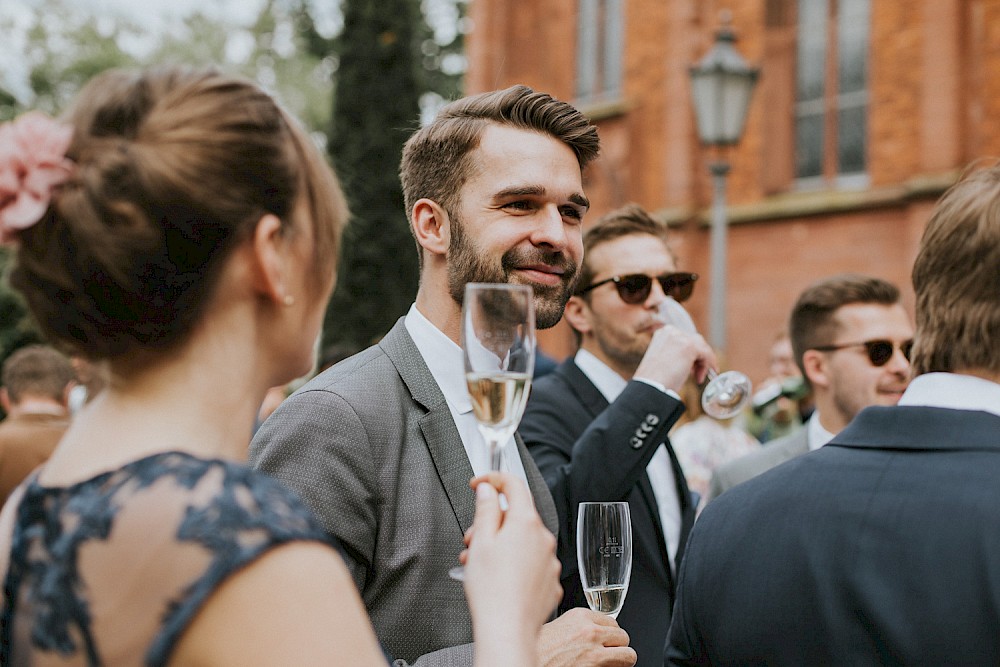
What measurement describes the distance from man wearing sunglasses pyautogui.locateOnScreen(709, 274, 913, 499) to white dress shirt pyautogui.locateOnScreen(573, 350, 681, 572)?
33.6 inches

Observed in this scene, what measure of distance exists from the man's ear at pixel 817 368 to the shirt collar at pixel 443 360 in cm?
275

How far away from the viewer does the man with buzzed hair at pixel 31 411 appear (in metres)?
6.72

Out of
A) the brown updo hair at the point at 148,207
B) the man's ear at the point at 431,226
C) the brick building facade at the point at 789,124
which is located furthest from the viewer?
the brick building facade at the point at 789,124

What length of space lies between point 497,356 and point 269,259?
0.41 metres

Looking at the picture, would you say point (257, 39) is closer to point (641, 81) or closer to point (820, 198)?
point (641, 81)

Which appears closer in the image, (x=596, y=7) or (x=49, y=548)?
(x=49, y=548)

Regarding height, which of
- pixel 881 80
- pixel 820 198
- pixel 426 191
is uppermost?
pixel 881 80

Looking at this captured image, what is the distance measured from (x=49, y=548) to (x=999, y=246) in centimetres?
189

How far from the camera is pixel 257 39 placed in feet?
120

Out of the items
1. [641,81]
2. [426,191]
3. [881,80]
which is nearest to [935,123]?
[881,80]

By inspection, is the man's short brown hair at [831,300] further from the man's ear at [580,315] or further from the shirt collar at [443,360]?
the shirt collar at [443,360]

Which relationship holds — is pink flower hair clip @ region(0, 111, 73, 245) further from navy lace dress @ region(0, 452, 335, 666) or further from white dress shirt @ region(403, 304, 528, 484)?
white dress shirt @ region(403, 304, 528, 484)

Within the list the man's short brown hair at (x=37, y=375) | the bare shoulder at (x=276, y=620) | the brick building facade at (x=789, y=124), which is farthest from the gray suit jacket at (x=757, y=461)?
the brick building facade at (x=789, y=124)

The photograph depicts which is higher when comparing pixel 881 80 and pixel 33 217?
pixel 881 80
